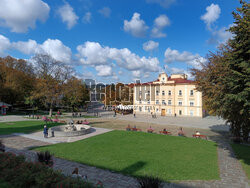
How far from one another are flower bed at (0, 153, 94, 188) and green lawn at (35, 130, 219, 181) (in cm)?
465

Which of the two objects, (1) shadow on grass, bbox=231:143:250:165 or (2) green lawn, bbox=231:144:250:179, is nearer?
(2) green lawn, bbox=231:144:250:179

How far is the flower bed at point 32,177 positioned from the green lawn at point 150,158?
4.65m

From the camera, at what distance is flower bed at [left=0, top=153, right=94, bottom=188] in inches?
219

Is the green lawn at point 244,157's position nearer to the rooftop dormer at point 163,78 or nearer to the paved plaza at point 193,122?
the paved plaza at point 193,122

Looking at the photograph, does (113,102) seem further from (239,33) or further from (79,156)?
(239,33)

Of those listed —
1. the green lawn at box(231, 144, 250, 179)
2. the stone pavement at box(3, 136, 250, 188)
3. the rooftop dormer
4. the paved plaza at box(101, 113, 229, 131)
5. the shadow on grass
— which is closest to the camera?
the stone pavement at box(3, 136, 250, 188)

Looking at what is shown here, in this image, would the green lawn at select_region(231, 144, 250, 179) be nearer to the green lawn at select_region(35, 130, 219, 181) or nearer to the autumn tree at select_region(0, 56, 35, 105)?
the green lawn at select_region(35, 130, 219, 181)

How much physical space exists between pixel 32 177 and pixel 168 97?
1767 inches

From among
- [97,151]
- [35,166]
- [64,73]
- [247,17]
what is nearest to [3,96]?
[64,73]

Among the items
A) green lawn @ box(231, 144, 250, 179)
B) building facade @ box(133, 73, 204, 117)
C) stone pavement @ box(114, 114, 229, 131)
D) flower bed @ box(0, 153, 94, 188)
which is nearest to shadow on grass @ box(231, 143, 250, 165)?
green lawn @ box(231, 144, 250, 179)

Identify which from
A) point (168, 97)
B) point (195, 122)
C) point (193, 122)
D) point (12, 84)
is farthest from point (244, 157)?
point (12, 84)

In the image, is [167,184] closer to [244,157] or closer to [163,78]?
[244,157]

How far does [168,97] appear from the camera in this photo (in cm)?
4794

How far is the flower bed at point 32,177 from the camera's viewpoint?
5574 millimetres
